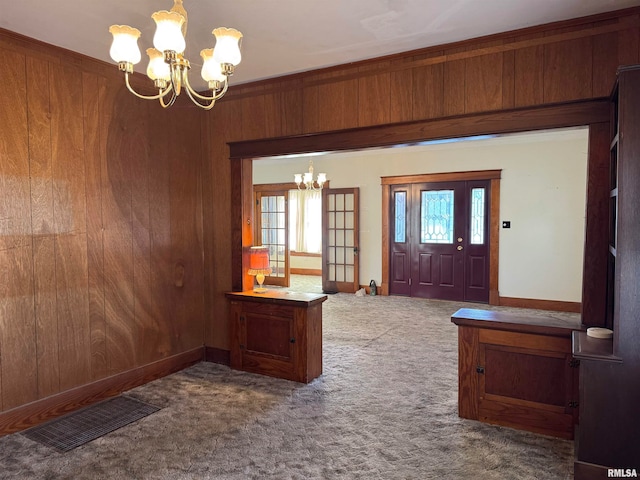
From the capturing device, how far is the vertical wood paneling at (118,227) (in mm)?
3488

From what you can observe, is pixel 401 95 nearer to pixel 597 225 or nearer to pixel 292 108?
pixel 292 108

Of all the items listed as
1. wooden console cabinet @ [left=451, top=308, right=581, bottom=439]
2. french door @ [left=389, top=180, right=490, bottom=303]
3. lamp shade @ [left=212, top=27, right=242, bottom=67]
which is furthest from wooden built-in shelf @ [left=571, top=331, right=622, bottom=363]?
french door @ [left=389, top=180, right=490, bottom=303]

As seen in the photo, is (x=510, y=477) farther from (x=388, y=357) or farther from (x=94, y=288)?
(x=94, y=288)

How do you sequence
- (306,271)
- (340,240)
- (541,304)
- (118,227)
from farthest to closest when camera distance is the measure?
(306,271) → (340,240) → (541,304) → (118,227)

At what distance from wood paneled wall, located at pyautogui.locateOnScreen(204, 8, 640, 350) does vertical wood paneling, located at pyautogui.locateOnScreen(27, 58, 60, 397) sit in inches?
59.5

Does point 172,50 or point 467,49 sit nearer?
point 172,50

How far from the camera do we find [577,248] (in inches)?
255

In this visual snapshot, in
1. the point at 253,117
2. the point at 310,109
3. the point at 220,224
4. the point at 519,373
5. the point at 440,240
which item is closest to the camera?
the point at 519,373

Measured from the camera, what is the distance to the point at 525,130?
2943mm

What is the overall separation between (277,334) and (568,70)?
3.06 m

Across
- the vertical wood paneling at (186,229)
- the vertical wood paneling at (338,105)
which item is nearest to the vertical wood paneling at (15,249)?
the vertical wood paneling at (186,229)

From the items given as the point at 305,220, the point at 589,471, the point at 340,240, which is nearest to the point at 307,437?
the point at 589,471

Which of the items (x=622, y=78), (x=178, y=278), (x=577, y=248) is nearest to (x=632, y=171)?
(x=622, y=78)

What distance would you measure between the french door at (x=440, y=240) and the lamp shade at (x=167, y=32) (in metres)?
6.14
